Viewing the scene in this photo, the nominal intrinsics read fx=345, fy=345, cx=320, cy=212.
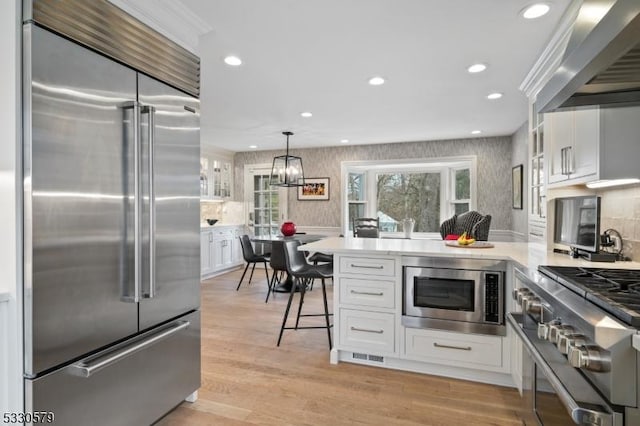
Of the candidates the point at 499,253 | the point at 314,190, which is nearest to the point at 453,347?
the point at 499,253

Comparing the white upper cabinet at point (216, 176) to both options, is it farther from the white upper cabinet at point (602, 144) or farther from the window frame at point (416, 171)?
the white upper cabinet at point (602, 144)

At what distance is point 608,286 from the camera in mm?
1313

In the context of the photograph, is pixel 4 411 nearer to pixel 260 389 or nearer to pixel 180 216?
pixel 180 216

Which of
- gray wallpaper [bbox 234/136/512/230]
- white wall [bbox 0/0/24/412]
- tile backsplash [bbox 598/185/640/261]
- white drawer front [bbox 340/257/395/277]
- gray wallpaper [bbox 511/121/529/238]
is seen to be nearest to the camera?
white wall [bbox 0/0/24/412]

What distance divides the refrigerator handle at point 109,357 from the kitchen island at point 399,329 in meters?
1.23

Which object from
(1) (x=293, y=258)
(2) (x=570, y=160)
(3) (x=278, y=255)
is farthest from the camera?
(3) (x=278, y=255)

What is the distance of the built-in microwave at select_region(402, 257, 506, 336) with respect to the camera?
2389 mm

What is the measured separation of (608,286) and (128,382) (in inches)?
85.8

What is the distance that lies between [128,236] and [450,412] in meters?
2.09

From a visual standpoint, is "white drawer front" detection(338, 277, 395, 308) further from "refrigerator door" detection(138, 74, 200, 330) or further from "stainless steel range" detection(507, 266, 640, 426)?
"refrigerator door" detection(138, 74, 200, 330)

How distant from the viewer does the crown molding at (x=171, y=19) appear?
179 centimetres

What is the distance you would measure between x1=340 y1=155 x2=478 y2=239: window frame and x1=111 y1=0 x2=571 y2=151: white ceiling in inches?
53.4

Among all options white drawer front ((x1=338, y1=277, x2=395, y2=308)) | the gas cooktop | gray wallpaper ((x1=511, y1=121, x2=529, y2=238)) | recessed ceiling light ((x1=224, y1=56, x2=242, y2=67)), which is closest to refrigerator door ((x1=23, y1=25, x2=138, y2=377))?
recessed ceiling light ((x1=224, y1=56, x2=242, y2=67))

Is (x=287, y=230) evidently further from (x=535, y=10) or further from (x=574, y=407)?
(x=574, y=407)
